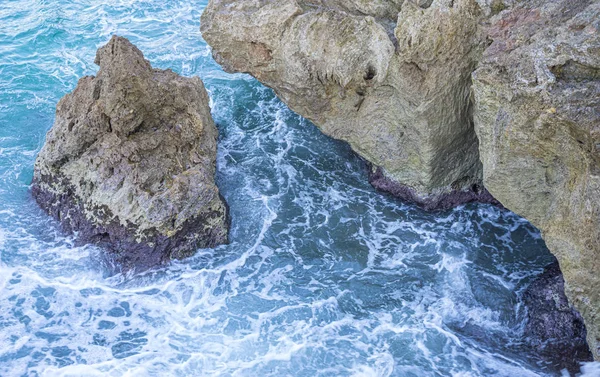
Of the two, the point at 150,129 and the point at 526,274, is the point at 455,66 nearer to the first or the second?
the point at 526,274

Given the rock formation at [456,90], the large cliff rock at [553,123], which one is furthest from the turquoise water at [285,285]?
the large cliff rock at [553,123]

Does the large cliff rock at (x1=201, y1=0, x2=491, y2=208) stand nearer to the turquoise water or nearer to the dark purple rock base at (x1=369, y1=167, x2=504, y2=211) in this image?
the dark purple rock base at (x1=369, y1=167, x2=504, y2=211)

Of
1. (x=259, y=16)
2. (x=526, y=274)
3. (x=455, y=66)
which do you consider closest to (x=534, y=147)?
(x=455, y=66)

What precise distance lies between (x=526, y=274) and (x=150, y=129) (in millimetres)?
7450

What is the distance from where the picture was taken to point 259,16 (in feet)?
37.3

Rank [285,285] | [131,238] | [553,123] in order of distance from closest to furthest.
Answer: [553,123]
[285,285]
[131,238]

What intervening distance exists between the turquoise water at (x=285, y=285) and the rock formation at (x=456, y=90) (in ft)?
3.82

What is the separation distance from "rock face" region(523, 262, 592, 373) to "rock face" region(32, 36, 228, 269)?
566 cm

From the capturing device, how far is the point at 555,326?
9.96m

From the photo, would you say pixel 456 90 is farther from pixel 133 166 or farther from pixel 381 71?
pixel 133 166

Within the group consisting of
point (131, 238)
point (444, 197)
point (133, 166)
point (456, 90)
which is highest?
point (456, 90)

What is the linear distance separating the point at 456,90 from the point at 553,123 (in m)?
2.57

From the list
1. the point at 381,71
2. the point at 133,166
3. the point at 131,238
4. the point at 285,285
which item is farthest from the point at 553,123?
the point at 131,238

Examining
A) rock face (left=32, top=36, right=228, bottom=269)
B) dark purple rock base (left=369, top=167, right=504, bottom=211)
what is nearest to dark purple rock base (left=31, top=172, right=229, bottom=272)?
rock face (left=32, top=36, right=228, bottom=269)
